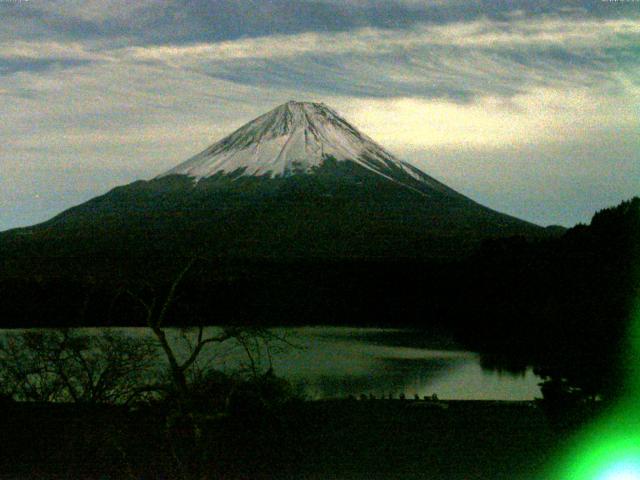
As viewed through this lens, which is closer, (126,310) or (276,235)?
(126,310)

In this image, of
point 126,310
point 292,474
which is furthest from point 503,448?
point 126,310

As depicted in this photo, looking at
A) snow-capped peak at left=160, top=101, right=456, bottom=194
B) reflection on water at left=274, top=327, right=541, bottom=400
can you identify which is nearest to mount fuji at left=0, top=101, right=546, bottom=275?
snow-capped peak at left=160, top=101, right=456, bottom=194

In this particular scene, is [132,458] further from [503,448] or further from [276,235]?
[276,235]

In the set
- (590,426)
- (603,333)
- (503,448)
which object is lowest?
(503,448)

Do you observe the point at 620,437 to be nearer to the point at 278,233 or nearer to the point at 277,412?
the point at 277,412

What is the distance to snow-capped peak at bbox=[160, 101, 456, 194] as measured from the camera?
78.4 m

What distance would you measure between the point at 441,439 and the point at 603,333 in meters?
1.98

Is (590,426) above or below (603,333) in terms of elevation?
below

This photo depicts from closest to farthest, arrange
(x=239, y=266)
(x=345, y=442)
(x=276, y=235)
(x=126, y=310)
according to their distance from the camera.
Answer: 1. (x=345, y=442)
2. (x=126, y=310)
3. (x=239, y=266)
4. (x=276, y=235)

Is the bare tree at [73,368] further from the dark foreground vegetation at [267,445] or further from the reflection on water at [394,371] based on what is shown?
the reflection on water at [394,371]

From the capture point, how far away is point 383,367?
21297mm

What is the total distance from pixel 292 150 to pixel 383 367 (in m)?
63.3

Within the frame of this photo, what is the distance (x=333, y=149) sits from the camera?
273 feet

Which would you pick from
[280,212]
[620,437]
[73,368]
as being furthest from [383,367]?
[280,212]
